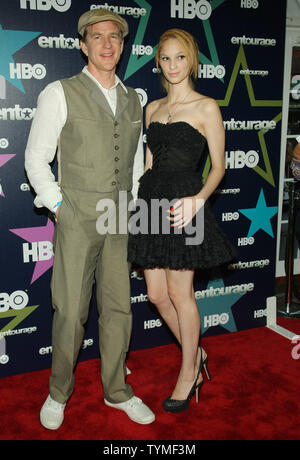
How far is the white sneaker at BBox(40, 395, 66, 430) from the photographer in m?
2.41

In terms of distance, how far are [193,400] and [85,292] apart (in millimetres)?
921

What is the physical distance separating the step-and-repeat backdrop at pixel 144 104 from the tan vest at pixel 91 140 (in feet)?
1.80

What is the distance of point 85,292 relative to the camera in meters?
2.43

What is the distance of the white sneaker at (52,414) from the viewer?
2.41m

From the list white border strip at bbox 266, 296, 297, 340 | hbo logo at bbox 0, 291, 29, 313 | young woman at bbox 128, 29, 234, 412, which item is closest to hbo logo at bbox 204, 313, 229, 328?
white border strip at bbox 266, 296, 297, 340

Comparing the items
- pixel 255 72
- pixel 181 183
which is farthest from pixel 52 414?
pixel 255 72

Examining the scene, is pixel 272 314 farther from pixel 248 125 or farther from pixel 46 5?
pixel 46 5

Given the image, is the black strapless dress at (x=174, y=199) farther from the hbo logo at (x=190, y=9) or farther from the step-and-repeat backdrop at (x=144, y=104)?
the hbo logo at (x=190, y=9)

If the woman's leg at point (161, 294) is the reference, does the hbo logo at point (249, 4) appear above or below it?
above

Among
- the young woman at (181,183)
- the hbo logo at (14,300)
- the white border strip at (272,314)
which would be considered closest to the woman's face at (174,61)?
the young woman at (181,183)

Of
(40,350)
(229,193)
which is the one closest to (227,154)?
(229,193)

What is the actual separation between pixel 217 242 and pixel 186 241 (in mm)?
176

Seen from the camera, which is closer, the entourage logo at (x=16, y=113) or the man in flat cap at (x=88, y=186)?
the man in flat cap at (x=88, y=186)

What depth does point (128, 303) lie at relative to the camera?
101 inches
